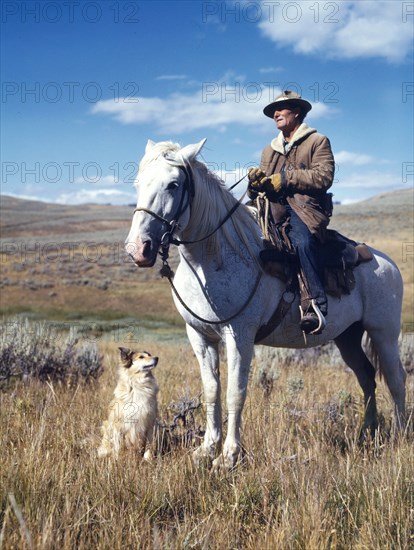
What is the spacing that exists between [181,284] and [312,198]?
1.51 meters

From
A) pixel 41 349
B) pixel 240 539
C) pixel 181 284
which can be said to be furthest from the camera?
pixel 41 349

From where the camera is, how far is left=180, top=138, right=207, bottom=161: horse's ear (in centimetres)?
453

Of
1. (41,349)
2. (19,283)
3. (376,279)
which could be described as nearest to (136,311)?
(19,283)

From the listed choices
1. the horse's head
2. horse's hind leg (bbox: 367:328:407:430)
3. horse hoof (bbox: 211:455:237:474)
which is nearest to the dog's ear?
horse hoof (bbox: 211:455:237:474)

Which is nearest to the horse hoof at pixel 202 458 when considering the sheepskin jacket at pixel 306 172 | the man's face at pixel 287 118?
the sheepskin jacket at pixel 306 172

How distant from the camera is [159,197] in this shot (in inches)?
170

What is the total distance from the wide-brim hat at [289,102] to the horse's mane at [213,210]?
109cm

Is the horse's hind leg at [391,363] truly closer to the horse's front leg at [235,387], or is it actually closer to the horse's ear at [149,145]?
the horse's front leg at [235,387]

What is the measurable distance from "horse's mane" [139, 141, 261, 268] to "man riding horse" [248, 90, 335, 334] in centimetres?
27

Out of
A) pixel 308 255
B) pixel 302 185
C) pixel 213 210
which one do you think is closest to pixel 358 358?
pixel 308 255

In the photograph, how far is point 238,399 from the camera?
16.0 ft

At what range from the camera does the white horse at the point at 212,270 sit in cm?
434

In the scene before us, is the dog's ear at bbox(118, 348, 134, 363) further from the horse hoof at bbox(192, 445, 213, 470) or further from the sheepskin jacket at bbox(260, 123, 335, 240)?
the sheepskin jacket at bbox(260, 123, 335, 240)

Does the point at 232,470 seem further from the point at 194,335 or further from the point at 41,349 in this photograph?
the point at 41,349
